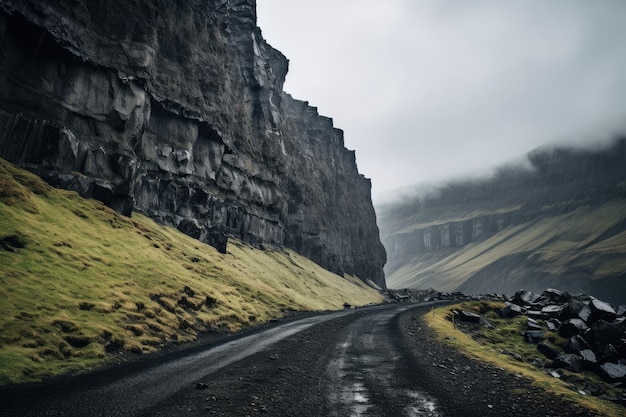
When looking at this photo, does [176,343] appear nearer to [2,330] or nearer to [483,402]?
[2,330]

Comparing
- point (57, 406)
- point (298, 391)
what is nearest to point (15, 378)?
point (57, 406)

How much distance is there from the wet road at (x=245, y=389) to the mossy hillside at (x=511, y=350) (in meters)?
5.23

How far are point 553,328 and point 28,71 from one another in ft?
255

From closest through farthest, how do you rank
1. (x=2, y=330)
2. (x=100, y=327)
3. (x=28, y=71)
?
(x=2, y=330), (x=100, y=327), (x=28, y=71)

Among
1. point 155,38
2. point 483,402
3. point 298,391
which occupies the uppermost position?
point 155,38

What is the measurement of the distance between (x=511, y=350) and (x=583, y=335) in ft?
24.0

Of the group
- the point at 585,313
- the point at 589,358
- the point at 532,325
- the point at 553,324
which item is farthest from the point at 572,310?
the point at 589,358

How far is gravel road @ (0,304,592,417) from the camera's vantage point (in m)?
10.4

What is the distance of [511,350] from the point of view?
1104 inches

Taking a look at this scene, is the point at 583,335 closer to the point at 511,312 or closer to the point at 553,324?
the point at 553,324

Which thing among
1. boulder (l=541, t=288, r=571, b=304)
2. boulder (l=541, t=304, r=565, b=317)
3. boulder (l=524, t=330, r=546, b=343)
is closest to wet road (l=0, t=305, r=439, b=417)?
boulder (l=524, t=330, r=546, b=343)

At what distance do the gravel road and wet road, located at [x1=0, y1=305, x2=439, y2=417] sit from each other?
0.03 m

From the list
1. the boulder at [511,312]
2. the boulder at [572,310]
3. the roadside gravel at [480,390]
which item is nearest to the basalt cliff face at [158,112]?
the roadside gravel at [480,390]

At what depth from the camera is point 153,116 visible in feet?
272
